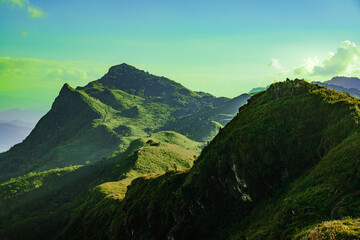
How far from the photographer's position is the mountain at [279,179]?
81.2ft

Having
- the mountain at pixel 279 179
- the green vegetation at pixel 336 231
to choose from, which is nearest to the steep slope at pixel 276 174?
the mountain at pixel 279 179

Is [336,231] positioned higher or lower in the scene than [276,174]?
lower

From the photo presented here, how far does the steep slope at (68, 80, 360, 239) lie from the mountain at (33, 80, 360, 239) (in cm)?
10

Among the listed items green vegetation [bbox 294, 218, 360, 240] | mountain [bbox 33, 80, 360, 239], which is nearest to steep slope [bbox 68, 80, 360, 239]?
mountain [bbox 33, 80, 360, 239]

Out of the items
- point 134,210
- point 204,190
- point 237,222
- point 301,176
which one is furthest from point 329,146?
point 134,210

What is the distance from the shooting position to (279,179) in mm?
37344

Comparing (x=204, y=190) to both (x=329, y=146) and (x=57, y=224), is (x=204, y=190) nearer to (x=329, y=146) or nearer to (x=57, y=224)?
(x=329, y=146)

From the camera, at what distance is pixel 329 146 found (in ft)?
112

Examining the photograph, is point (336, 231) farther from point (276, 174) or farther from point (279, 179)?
point (276, 174)

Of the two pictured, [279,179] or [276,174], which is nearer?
[279,179]

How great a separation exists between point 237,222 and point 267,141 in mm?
14658

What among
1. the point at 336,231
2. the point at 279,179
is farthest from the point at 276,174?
the point at 336,231

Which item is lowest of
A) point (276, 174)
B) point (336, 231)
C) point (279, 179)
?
point (279, 179)

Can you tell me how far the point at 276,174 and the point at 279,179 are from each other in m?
0.89
